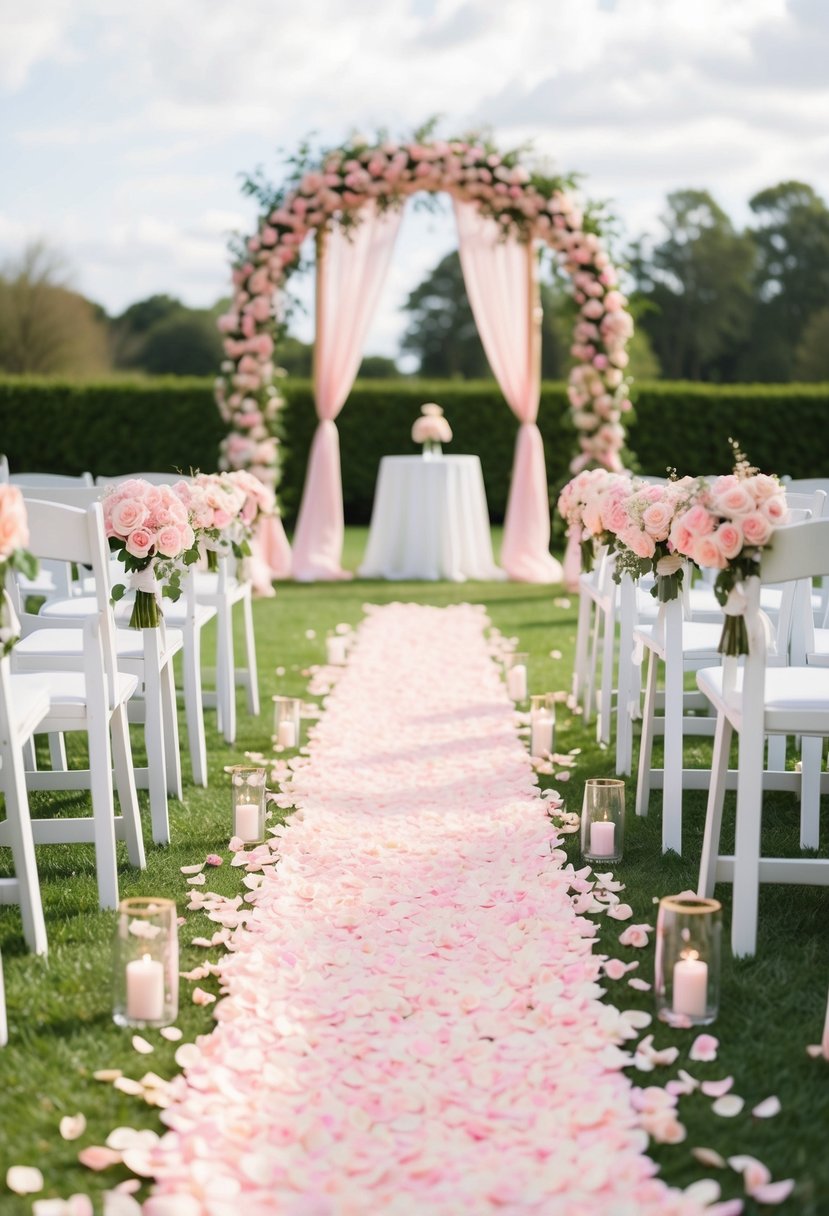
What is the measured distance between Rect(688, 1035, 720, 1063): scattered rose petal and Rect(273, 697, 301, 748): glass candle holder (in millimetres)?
2658

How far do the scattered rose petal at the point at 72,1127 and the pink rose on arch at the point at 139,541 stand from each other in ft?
5.43

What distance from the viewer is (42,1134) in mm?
2012

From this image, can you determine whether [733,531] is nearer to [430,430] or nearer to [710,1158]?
[710,1158]

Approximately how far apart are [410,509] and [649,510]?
6.69 m

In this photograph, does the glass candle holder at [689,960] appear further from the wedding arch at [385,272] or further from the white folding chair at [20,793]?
the wedding arch at [385,272]

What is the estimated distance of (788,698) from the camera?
2725 millimetres

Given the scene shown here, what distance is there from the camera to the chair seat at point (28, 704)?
2582mm

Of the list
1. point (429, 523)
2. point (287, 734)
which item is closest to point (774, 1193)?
point (287, 734)

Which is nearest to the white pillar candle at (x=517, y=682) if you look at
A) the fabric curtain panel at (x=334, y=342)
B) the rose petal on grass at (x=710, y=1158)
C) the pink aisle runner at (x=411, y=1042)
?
the pink aisle runner at (x=411, y=1042)

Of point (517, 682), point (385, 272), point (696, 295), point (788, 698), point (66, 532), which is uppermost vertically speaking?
point (696, 295)

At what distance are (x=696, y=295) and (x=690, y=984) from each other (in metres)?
32.0

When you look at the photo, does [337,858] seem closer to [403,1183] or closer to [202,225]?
[403,1183]

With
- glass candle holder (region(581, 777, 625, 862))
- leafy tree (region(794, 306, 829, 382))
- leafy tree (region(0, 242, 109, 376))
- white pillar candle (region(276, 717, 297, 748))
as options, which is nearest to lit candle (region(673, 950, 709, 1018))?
glass candle holder (region(581, 777, 625, 862))

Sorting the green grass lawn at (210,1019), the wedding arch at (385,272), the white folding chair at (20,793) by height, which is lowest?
the green grass lawn at (210,1019)
